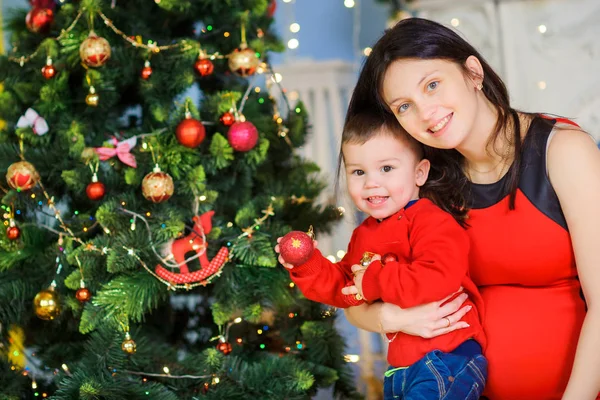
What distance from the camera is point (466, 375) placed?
1254 millimetres

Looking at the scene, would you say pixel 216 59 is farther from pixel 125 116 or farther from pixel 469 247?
pixel 469 247

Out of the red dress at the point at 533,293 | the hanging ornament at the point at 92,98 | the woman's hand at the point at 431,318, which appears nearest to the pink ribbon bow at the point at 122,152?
the hanging ornament at the point at 92,98

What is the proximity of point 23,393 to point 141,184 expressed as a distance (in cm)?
56

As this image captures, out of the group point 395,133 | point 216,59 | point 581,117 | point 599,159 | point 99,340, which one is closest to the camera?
point 599,159

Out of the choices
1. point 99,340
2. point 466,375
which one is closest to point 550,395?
point 466,375

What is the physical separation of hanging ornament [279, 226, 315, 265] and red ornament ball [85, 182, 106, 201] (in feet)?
1.66

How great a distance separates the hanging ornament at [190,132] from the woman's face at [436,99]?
0.49 m

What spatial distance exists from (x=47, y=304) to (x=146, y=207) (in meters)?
0.30

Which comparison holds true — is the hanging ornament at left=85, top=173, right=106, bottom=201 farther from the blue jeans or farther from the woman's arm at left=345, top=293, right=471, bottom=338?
the blue jeans

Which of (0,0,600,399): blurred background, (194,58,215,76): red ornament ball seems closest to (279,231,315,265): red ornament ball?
(194,58,215,76): red ornament ball

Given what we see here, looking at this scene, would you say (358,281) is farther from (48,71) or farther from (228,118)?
(48,71)

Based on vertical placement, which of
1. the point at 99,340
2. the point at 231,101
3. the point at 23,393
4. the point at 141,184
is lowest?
the point at 23,393

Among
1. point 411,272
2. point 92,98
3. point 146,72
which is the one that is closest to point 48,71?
point 92,98

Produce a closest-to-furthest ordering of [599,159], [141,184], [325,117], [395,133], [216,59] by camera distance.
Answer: [599,159], [395,133], [141,184], [216,59], [325,117]
